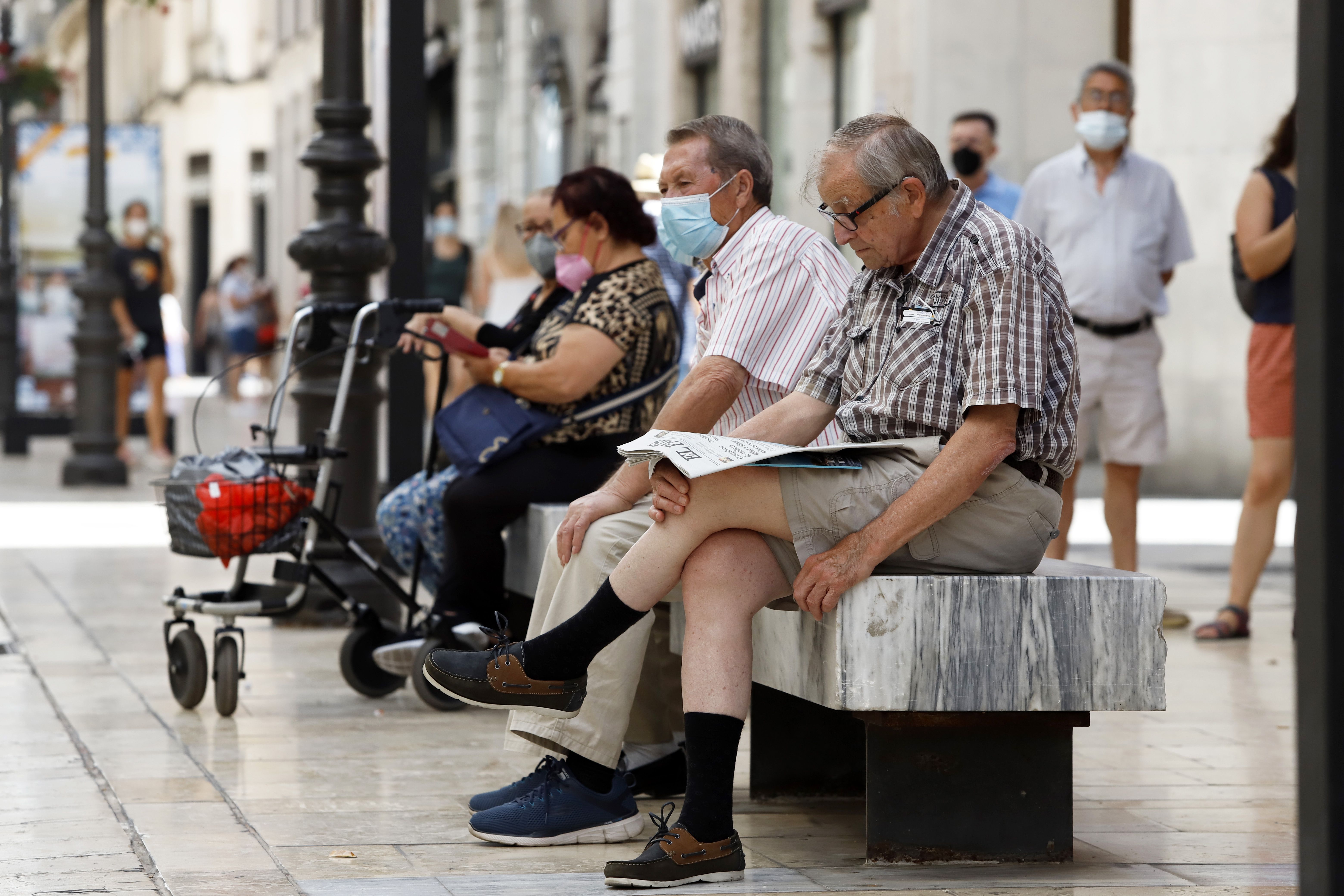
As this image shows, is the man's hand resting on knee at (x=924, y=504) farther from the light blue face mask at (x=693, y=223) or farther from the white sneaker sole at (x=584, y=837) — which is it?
the light blue face mask at (x=693, y=223)

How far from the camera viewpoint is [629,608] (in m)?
3.90

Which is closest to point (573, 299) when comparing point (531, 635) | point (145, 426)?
point (531, 635)

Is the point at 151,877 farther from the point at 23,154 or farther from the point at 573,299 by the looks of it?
the point at 23,154

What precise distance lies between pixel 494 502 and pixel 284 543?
0.61m

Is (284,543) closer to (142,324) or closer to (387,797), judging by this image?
(387,797)

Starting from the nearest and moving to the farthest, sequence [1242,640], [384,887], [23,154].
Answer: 1. [384,887]
2. [1242,640]
3. [23,154]

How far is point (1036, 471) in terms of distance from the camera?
3.92 m

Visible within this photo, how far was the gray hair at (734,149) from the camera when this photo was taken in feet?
15.6

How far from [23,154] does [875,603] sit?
17.0 m

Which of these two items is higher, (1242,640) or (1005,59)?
(1005,59)

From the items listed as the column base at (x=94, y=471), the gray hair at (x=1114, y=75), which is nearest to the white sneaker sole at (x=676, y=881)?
the gray hair at (x=1114, y=75)

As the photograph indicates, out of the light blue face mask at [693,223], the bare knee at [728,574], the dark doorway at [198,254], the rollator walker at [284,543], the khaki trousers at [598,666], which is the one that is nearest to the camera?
the bare knee at [728,574]

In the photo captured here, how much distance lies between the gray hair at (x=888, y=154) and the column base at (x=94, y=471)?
10543 millimetres

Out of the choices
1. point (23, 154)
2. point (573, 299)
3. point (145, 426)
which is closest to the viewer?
point (573, 299)
